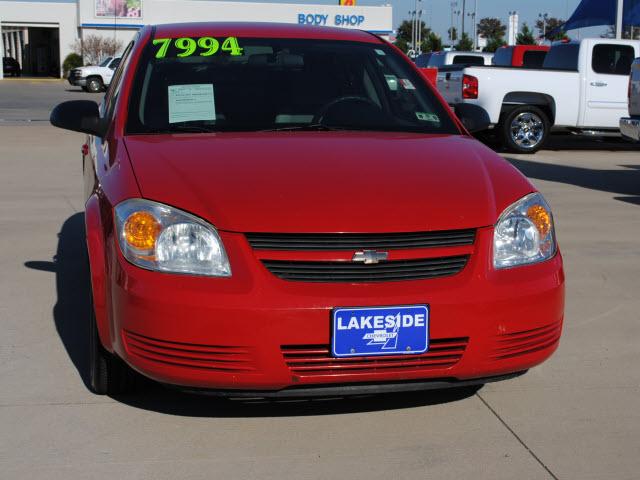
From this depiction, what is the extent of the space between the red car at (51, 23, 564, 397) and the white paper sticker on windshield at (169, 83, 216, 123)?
0.40 m

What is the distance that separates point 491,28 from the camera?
116 meters

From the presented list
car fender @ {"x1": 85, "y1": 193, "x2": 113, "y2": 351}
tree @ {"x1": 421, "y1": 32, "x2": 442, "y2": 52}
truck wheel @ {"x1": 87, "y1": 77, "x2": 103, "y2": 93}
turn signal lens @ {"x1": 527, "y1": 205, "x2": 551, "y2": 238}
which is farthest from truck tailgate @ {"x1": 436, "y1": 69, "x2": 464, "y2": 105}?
tree @ {"x1": 421, "y1": 32, "x2": 442, "y2": 52}

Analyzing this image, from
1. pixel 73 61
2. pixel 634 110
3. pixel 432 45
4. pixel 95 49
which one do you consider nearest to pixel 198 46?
pixel 634 110

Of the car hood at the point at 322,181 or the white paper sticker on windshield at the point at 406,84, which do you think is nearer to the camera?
the car hood at the point at 322,181

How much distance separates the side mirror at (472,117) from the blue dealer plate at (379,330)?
196 centimetres

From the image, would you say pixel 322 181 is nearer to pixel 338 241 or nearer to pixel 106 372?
pixel 338 241

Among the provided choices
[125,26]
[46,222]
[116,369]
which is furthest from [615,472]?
[125,26]

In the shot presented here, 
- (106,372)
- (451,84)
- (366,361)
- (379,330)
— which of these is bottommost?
(106,372)

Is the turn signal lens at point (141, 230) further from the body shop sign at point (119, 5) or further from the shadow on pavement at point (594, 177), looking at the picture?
the body shop sign at point (119, 5)

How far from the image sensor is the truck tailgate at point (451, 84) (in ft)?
51.4

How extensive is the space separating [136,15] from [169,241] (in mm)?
57746

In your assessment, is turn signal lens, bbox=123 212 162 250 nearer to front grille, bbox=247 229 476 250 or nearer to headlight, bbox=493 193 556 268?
front grille, bbox=247 229 476 250

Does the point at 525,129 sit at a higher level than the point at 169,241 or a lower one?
lower

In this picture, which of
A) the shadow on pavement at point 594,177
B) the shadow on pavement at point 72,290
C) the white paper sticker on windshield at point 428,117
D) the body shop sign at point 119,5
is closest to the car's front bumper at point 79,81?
the body shop sign at point 119,5
